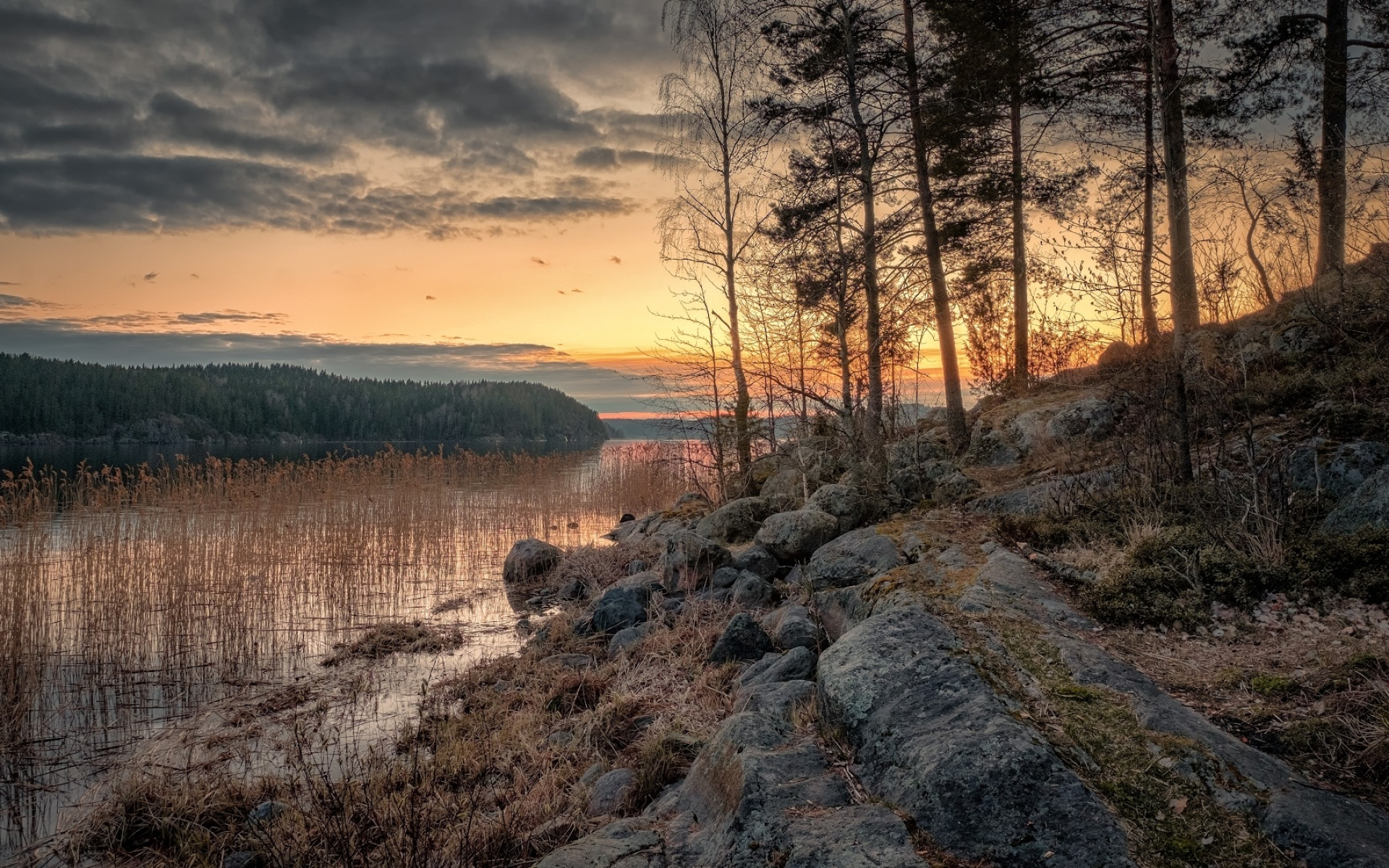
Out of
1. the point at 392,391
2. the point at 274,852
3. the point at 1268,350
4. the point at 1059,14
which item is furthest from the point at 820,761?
the point at 392,391

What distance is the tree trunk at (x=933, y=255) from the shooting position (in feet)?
42.7

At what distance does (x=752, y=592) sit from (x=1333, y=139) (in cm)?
1465

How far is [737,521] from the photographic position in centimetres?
1205

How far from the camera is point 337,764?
6273mm

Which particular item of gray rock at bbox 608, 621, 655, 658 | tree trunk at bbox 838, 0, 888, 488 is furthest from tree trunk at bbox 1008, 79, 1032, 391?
gray rock at bbox 608, 621, 655, 658

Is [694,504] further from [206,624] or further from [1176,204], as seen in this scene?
[1176,204]

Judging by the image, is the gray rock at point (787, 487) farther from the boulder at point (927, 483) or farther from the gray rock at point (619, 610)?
the gray rock at point (619, 610)

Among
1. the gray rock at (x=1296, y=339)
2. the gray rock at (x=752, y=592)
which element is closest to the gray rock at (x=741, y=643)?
the gray rock at (x=752, y=592)

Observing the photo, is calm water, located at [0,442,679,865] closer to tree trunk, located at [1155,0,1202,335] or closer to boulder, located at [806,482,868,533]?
boulder, located at [806,482,868,533]

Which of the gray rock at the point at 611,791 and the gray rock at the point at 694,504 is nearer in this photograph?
the gray rock at the point at 611,791

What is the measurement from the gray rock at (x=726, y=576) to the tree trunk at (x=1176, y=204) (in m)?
Result: 5.08

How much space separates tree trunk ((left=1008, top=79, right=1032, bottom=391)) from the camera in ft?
53.0

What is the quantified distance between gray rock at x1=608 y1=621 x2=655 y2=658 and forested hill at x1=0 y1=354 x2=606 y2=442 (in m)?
101

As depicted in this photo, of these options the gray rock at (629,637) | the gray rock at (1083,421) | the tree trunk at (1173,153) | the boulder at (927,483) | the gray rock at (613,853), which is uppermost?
the tree trunk at (1173,153)
